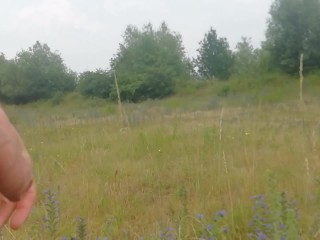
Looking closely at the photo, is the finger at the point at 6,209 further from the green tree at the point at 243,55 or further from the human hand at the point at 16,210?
the green tree at the point at 243,55

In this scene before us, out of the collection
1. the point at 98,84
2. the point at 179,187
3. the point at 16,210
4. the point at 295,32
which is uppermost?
the point at 295,32

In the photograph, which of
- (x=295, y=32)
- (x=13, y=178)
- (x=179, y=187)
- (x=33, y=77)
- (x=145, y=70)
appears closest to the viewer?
(x=13, y=178)

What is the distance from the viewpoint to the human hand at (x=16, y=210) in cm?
78

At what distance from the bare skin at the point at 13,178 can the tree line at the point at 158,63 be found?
1473 centimetres

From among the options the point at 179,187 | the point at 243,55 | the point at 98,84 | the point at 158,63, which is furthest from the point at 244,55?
the point at 179,187

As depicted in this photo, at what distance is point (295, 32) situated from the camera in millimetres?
21812

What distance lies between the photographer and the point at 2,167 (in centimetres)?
74

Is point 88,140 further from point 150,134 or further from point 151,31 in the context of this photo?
point 151,31

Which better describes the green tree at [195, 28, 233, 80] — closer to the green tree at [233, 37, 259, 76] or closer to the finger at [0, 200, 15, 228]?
the green tree at [233, 37, 259, 76]

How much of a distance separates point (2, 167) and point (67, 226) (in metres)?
1.92

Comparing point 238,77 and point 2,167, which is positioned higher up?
point 2,167

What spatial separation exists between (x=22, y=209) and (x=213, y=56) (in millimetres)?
43616

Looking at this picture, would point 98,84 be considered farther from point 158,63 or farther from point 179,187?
point 179,187

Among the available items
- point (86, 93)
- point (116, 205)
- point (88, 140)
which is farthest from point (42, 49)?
point (116, 205)
